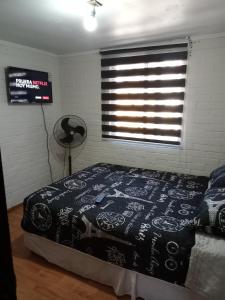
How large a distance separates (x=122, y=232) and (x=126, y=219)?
5.1 inches

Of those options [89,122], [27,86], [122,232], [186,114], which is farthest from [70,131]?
[122,232]

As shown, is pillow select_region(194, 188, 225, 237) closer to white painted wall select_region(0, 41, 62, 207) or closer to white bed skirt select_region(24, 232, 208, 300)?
white bed skirt select_region(24, 232, 208, 300)

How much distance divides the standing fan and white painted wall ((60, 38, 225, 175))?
0.90 ft

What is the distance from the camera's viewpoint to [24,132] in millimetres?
3117

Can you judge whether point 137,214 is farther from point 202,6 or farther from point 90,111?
point 90,111

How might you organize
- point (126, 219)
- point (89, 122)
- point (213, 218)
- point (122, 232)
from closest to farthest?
point (213, 218)
point (122, 232)
point (126, 219)
point (89, 122)

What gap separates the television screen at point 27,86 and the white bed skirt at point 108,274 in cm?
180

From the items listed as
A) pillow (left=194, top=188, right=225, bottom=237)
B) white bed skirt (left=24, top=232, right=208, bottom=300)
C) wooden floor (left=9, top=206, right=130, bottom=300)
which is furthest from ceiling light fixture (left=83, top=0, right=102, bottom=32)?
wooden floor (left=9, top=206, right=130, bottom=300)

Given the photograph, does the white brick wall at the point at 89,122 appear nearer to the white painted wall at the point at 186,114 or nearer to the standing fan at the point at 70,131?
the white painted wall at the point at 186,114

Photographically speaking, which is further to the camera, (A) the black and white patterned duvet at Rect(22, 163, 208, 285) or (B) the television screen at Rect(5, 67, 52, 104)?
(B) the television screen at Rect(5, 67, 52, 104)

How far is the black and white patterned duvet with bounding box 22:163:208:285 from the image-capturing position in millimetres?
1513

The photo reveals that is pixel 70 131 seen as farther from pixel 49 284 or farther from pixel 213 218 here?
pixel 213 218

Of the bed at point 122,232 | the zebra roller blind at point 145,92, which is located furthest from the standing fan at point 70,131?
the bed at point 122,232

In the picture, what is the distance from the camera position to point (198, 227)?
1.51m
